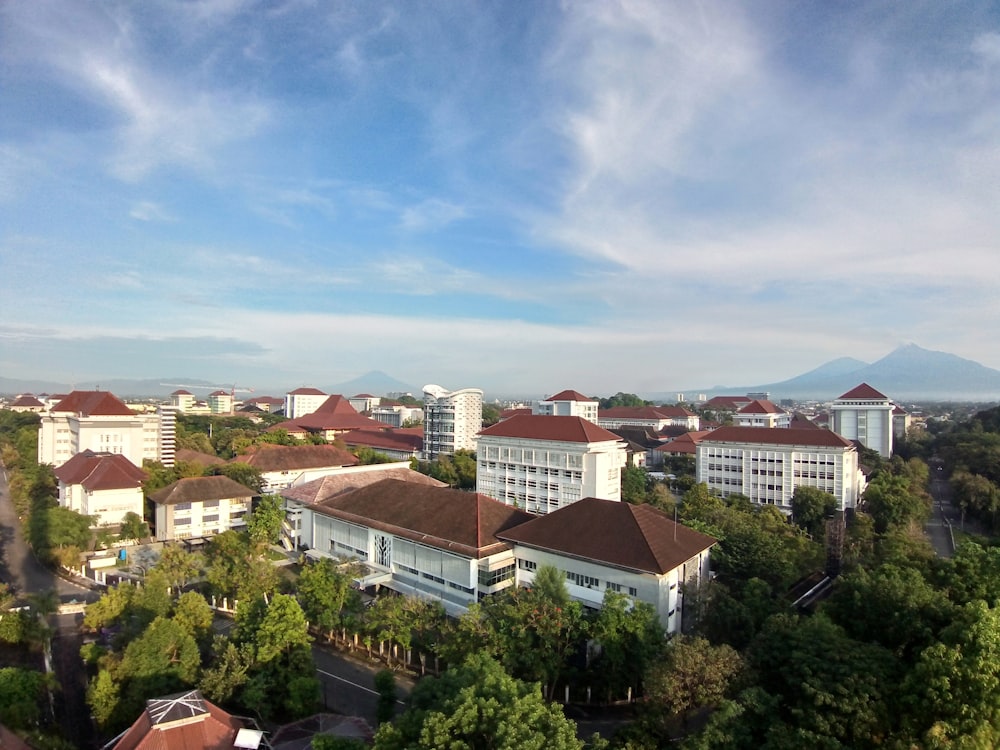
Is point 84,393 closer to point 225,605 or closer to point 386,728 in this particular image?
point 225,605

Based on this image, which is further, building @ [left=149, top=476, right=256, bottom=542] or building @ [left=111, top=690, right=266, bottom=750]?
building @ [left=149, top=476, right=256, bottom=542]

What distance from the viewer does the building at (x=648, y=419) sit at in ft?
219

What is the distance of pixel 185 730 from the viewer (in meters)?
10.1

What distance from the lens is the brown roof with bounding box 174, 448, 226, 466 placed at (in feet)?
108

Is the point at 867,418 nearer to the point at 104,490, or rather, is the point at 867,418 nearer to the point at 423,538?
the point at 423,538

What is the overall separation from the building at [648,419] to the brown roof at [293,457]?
122ft

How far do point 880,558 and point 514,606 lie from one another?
12.7m

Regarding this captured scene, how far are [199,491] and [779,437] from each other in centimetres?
3040

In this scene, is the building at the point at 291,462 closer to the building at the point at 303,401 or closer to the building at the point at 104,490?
the building at the point at 104,490

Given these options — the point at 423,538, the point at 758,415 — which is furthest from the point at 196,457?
the point at 758,415

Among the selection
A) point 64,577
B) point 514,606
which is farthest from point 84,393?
point 514,606

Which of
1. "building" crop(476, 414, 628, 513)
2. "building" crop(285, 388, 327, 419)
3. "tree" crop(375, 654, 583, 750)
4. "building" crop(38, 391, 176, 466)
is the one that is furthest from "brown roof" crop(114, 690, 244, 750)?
"building" crop(285, 388, 327, 419)

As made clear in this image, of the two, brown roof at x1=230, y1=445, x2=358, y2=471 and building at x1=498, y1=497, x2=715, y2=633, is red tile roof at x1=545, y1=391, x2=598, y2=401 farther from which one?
building at x1=498, y1=497, x2=715, y2=633

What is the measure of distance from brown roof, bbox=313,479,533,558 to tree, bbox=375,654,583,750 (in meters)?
7.91
